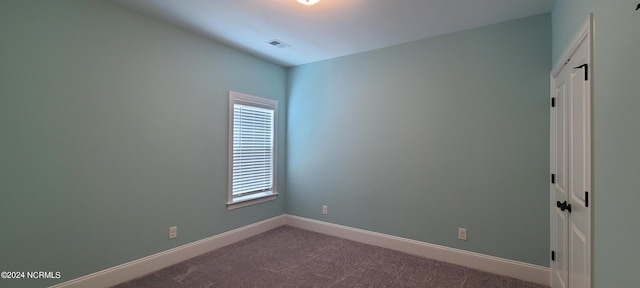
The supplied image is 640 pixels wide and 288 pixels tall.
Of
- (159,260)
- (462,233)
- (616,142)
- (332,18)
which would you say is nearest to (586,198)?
(616,142)

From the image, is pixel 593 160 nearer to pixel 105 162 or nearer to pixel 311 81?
pixel 311 81

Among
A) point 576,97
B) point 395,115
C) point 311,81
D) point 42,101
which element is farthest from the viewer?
point 311,81

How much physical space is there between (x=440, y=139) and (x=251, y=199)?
2759 mm

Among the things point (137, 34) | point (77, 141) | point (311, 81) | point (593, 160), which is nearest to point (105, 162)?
point (77, 141)

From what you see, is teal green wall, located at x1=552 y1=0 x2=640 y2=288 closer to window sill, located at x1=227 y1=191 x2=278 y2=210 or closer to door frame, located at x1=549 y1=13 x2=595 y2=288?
door frame, located at x1=549 y1=13 x2=595 y2=288

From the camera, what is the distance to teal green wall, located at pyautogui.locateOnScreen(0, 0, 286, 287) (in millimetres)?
2023

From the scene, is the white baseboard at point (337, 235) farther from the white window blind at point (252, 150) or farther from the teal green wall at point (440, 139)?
the white window blind at point (252, 150)

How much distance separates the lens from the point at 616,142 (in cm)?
119

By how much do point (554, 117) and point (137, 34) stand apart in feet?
13.9

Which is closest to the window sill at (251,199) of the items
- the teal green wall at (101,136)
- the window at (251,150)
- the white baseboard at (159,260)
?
the window at (251,150)

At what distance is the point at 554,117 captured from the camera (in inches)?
95.6

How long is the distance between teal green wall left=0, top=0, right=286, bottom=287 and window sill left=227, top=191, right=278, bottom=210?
0.16 meters

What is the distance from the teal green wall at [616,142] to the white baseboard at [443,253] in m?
1.47

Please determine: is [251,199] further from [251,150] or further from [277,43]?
[277,43]
